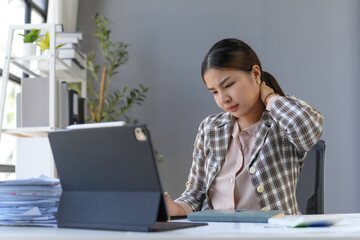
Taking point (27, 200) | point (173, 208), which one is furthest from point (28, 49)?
point (27, 200)

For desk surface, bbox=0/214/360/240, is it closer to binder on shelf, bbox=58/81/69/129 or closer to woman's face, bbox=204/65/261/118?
woman's face, bbox=204/65/261/118

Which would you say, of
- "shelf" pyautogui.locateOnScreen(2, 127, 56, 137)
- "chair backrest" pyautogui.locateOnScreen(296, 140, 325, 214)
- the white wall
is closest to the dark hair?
"chair backrest" pyautogui.locateOnScreen(296, 140, 325, 214)

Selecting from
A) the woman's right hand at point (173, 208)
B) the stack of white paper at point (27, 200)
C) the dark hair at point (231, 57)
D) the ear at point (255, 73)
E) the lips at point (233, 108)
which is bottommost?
the woman's right hand at point (173, 208)

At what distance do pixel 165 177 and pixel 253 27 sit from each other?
1.34 meters

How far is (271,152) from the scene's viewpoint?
1746 mm

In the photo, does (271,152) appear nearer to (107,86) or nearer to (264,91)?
(264,91)

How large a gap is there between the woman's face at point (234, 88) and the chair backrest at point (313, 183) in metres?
0.38

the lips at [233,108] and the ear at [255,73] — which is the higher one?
the ear at [255,73]

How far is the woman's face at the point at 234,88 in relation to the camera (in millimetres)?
1716

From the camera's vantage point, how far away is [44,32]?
11.3 ft

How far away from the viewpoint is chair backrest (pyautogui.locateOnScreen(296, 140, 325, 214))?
1964 mm

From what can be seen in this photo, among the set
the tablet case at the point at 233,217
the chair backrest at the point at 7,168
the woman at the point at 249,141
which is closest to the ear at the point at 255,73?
the woman at the point at 249,141

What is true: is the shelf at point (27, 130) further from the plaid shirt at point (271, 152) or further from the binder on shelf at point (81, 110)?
the plaid shirt at point (271, 152)

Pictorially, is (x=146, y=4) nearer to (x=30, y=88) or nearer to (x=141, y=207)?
(x=30, y=88)
